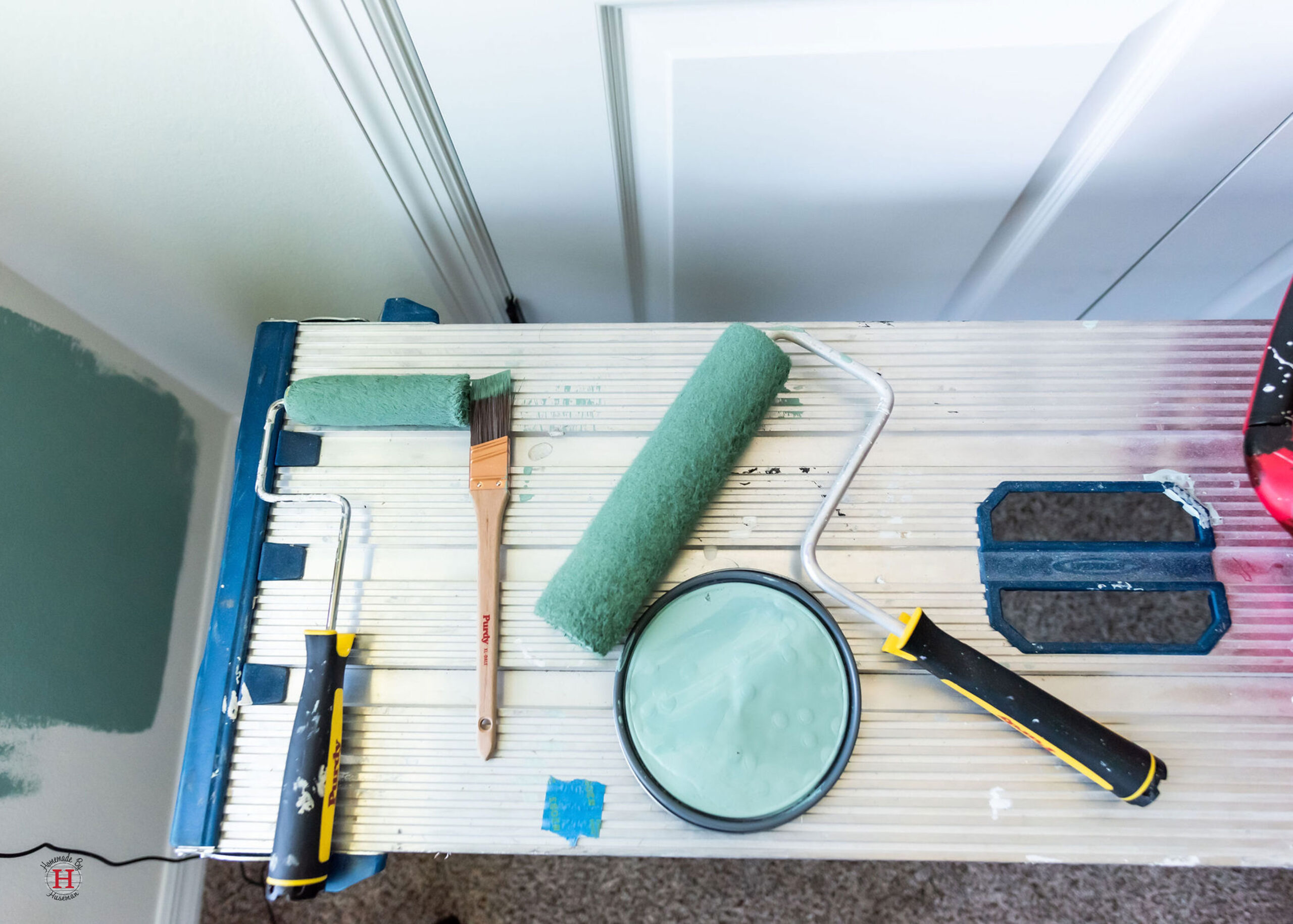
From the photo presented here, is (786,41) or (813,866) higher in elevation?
(786,41)

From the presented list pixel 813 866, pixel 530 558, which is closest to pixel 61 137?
pixel 530 558

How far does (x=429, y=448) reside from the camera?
660 millimetres

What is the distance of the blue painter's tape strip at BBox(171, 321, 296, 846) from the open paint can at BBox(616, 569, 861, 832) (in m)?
0.37

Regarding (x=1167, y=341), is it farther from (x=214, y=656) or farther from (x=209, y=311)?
(x=209, y=311)

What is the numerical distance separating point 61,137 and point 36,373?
0.27 meters

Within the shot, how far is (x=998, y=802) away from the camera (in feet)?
1.84

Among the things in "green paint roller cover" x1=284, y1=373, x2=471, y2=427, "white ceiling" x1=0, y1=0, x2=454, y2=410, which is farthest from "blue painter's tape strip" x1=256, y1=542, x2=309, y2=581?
"white ceiling" x1=0, y1=0, x2=454, y2=410

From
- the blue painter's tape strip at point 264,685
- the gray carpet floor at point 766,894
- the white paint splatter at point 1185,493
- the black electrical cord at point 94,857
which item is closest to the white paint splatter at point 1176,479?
the white paint splatter at point 1185,493

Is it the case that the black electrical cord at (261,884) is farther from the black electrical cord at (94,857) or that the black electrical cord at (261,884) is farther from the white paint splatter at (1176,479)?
the white paint splatter at (1176,479)

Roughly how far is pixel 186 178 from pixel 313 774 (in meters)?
0.61

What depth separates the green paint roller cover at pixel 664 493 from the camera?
22.2 inches

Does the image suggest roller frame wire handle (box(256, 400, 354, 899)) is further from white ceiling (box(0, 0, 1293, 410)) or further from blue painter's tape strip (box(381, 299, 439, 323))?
white ceiling (box(0, 0, 1293, 410))

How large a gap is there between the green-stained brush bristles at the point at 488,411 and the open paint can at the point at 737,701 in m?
0.23

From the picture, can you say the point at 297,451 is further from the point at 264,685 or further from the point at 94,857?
the point at 94,857
